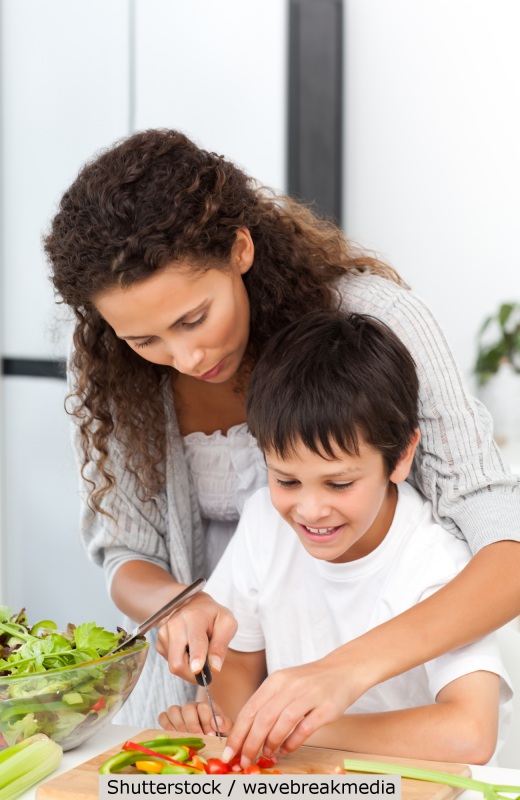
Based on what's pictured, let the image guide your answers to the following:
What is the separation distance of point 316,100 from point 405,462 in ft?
5.85

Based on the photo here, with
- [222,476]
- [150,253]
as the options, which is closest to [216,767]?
[150,253]

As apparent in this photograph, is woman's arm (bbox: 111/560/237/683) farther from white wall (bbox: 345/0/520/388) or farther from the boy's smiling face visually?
white wall (bbox: 345/0/520/388)

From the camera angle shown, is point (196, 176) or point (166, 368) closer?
point (196, 176)

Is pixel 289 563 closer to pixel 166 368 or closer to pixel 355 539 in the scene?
pixel 355 539

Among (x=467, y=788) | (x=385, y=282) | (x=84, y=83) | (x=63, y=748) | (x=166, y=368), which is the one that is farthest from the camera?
(x=84, y=83)

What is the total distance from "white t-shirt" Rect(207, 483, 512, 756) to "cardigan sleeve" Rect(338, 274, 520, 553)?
0.04 metres

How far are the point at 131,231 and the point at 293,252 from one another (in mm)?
312

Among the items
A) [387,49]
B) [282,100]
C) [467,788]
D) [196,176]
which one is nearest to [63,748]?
[467,788]

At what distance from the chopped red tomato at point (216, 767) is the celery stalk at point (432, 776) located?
116 millimetres

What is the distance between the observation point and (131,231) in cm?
129

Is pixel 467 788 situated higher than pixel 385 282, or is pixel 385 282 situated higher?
pixel 385 282

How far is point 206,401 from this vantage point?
1666 mm

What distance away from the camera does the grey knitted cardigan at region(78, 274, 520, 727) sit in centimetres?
137

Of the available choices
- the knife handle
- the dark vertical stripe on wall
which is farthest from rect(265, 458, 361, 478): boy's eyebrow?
the dark vertical stripe on wall
